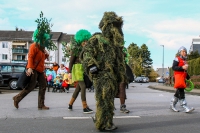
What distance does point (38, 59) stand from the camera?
8.30 m

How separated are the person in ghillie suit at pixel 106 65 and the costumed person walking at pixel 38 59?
2.75 meters

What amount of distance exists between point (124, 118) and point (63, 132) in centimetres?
203

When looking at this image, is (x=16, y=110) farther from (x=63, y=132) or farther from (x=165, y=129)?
(x=165, y=129)

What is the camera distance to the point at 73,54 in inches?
315

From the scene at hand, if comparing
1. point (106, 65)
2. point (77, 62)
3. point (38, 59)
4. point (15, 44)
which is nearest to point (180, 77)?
point (77, 62)

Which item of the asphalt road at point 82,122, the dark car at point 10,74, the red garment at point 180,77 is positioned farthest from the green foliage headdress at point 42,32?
the dark car at point 10,74

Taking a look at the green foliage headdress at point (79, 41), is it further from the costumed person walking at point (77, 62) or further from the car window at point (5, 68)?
the car window at point (5, 68)

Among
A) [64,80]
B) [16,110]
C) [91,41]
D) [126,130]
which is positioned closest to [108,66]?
[91,41]

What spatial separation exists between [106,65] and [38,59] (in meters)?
3.19

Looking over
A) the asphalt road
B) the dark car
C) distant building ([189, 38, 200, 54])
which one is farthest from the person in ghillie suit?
distant building ([189, 38, 200, 54])

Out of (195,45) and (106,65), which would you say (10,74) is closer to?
(106,65)

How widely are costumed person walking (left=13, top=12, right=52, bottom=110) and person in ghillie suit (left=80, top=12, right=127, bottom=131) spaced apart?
275cm

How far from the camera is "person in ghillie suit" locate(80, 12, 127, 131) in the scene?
5477 millimetres

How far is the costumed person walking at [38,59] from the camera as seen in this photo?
8.19 metres
